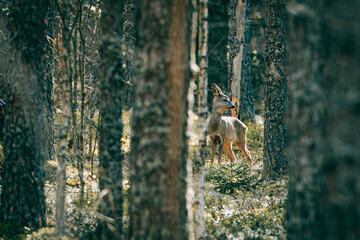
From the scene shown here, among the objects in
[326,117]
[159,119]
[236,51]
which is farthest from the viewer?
[236,51]

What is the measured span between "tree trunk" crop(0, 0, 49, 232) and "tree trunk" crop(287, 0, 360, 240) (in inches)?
145

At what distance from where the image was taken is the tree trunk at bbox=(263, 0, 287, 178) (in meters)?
8.70

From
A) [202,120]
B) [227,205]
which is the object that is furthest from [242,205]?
[202,120]

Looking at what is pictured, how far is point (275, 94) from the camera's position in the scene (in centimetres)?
880

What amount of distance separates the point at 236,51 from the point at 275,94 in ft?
15.5

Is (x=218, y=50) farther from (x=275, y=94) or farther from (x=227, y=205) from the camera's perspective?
(x=227, y=205)

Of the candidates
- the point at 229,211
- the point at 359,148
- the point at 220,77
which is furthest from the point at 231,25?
the point at 359,148

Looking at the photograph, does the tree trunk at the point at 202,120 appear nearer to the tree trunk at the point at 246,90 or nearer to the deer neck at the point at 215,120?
the deer neck at the point at 215,120

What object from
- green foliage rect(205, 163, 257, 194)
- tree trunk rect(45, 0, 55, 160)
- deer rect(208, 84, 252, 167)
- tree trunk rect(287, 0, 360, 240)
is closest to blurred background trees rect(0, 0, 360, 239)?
tree trunk rect(287, 0, 360, 240)

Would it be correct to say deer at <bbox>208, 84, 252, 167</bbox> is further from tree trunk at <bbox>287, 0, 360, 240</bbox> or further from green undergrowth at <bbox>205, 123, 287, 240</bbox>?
tree trunk at <bbox>287, 0, 360, 240</bbox>

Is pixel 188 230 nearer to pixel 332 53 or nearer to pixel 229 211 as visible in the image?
pixel 332 53

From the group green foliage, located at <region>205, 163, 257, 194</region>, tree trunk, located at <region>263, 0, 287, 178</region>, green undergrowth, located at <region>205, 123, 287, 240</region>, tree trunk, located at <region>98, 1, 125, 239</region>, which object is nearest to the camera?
tree trunk, located at <region>98, 1, 125, 239</region>

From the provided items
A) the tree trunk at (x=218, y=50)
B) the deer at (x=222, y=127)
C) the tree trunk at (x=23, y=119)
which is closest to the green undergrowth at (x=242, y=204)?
the deer at (x=222, y=127)

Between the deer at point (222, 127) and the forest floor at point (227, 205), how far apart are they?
1.37 m
